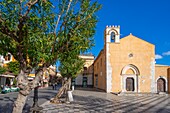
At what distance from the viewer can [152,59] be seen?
29.1 m

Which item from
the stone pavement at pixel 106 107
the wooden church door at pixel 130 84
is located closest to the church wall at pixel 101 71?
the wooden church door at pixel 130 84

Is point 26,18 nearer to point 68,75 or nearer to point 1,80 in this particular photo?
point 68,75

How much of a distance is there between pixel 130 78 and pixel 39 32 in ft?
83.1

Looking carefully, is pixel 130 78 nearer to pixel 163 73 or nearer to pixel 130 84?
pixel 130 84

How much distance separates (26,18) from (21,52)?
98 cm

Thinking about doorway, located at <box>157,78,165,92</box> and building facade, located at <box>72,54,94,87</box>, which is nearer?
doorway, located at <box>157,78,165,92</box>

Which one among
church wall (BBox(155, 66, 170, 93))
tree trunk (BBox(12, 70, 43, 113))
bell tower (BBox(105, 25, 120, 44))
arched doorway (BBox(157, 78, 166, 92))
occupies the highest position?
bell tower (BBox(105, 25, 120, 44))

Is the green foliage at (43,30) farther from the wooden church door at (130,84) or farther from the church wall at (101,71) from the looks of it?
the church wall at (101,71)

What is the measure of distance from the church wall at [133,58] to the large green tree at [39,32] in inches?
905

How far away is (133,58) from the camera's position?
29.3 metres

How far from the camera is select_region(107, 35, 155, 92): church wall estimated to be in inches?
1125

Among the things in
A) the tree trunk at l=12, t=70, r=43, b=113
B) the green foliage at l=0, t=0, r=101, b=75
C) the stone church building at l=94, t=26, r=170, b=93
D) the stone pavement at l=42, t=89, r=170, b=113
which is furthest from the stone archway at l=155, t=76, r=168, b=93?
the tree trunk at l=12, t=70, r=43, b=113

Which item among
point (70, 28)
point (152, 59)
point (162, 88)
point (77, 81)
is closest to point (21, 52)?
point (70, 28)

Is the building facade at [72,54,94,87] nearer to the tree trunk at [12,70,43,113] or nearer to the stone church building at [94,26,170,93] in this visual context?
the stone church building at [94,26,170,93]
